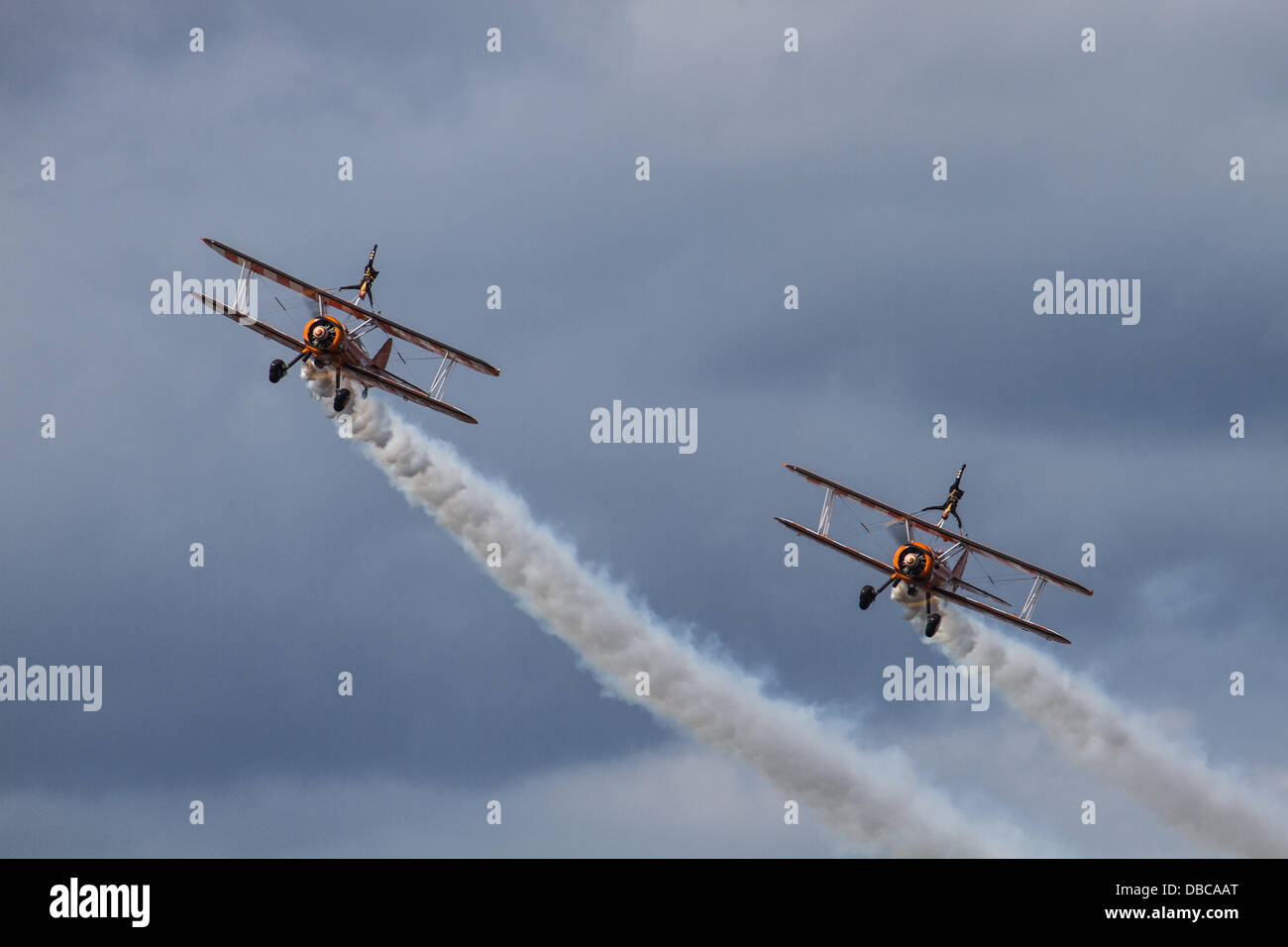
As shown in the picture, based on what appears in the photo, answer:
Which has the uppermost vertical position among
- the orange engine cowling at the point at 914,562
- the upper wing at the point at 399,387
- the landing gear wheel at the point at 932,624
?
the upper wing at the point at 399,387

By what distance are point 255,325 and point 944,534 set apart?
3438cm

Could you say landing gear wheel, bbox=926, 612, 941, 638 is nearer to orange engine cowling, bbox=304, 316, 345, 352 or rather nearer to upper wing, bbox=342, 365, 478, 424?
upper wing, bbox=342, 365, 478, 424

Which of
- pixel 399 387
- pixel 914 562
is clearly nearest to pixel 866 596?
pixel 914 562

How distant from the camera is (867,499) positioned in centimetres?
14375

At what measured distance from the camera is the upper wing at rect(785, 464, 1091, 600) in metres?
141

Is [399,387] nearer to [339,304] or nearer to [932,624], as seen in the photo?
[339,304]

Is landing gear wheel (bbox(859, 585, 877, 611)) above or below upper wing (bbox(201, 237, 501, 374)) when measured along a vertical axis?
below

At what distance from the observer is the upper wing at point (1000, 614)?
452 ft

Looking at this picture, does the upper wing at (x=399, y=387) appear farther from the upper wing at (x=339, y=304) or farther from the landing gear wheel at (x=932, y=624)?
the landing gear wheel at (x=932, y=624)

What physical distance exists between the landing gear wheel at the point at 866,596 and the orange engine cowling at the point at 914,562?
10.8ft

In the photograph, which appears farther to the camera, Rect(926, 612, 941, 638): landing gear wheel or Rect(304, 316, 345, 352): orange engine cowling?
Rect(926, 612, 941, 638): landing gear wheel

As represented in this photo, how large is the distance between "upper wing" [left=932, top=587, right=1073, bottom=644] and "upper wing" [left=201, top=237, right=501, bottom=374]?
77.0 ft

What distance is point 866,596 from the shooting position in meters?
132
